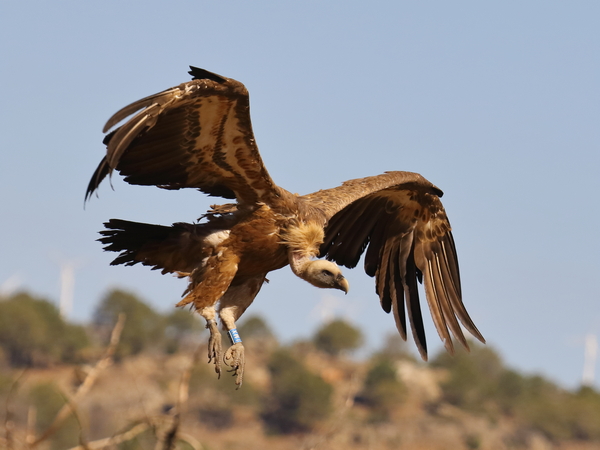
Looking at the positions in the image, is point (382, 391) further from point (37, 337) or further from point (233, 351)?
point (233, 351)

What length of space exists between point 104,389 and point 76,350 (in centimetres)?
467

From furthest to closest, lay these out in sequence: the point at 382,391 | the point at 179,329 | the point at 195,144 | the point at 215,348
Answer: the point at 179,329
the point at 382,391
the point at 195,144
the point at 215,348

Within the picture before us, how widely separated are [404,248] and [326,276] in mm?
2445

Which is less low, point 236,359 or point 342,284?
point 342,284

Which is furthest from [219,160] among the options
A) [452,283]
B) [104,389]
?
[104,389]

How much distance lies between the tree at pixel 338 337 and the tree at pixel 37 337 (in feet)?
53.9

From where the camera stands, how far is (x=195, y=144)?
784cm

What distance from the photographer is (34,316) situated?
59188mm

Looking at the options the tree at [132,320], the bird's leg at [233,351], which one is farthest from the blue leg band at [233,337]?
the tree at [132,320]

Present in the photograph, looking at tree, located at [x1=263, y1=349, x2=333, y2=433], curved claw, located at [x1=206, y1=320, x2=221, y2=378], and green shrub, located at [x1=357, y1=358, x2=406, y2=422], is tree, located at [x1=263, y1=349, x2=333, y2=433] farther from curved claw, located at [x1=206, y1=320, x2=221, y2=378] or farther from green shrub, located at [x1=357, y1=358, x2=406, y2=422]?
curved claw, located at [x1=206, y1=320, x2=221, y2=378]

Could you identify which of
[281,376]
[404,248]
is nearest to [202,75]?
[404,248]

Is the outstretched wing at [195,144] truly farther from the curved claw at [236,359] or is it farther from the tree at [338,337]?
the tree at [338,337]

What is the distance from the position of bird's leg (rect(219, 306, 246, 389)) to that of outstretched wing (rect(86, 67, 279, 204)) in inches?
37.3

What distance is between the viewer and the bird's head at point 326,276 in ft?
A: 26.6
